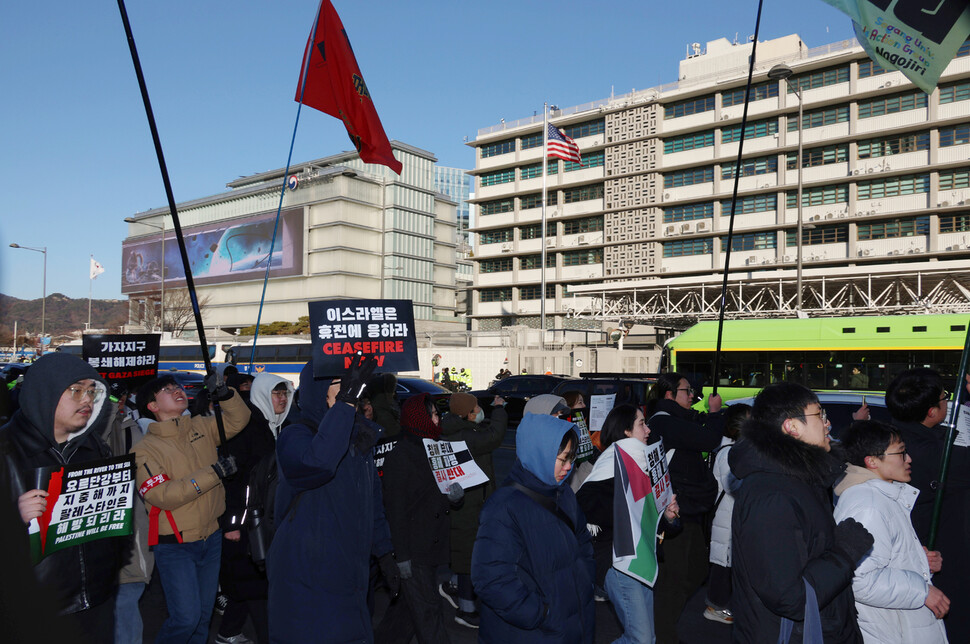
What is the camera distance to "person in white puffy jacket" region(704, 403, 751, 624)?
5613 mm

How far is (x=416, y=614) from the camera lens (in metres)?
4.50

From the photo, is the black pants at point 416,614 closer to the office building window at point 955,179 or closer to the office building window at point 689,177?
the office building window at point 955,179

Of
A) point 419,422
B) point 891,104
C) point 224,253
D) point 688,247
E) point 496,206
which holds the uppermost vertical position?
point 891,104

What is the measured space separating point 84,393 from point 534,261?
5986 centimetres

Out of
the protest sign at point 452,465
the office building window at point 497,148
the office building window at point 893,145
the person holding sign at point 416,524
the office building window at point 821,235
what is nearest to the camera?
the person holding sign at point 416,524

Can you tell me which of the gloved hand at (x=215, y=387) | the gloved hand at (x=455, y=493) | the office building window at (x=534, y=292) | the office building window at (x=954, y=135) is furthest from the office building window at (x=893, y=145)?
the gloved hand at (x=215, y=387)

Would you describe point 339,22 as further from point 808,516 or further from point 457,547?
point 808,516

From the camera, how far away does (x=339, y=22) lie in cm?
872

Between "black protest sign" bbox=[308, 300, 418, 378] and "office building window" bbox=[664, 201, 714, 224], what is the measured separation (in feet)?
163

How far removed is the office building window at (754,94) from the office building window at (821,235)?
9668mm

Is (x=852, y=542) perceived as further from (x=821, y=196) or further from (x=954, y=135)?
(x=821, y=196)

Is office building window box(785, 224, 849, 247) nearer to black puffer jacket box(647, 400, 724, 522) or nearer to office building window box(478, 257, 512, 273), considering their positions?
office building window box(478, 257, 512, 273)

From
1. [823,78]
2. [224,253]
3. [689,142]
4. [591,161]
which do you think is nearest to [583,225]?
[591,161]

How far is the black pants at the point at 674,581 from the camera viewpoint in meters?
4.65
